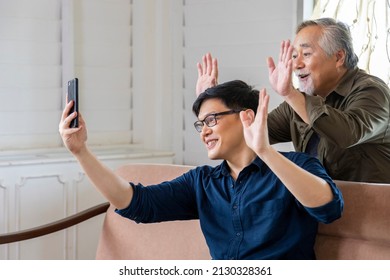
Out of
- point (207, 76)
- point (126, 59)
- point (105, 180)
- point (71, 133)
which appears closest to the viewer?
point (71, 133)

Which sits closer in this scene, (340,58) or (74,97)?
(74,97)

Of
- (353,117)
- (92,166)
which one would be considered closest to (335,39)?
(353,117)

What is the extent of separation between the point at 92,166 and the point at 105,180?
0.06 meters

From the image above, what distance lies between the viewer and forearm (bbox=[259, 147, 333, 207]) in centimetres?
165

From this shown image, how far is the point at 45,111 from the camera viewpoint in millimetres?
3291

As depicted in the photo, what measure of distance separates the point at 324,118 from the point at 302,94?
105mm

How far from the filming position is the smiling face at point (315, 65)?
226 centimetres

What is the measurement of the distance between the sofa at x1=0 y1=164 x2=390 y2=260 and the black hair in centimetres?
37

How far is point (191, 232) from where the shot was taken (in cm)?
238

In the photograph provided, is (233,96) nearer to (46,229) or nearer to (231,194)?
(231,194)

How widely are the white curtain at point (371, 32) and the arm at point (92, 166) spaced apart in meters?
1.37

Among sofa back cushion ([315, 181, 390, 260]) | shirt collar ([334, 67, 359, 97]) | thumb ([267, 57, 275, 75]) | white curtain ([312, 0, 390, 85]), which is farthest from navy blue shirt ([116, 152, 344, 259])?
white curtain ([312, 0, 390, 85])

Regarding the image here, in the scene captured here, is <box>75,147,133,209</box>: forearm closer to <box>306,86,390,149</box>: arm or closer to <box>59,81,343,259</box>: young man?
<box>59,81,343,259</box>: young man

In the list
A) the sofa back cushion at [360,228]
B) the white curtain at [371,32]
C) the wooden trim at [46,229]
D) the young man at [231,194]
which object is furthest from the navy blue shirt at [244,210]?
the white curtain at [371,32]
